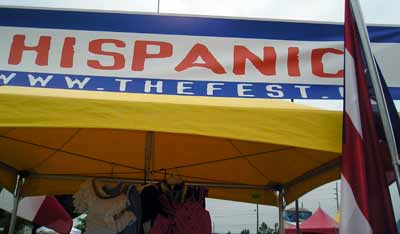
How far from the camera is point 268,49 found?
11.1 ft

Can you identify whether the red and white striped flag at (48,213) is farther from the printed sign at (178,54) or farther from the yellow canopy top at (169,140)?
the printed sign at (178,54)

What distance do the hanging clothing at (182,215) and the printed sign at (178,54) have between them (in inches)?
33.9

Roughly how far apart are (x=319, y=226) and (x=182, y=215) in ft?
34.5

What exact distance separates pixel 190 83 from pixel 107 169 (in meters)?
1.92

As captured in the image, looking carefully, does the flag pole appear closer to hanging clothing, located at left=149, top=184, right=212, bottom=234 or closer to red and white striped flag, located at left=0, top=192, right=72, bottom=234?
hanging clothing, located at left=149, top=184, right=212, bottom=234

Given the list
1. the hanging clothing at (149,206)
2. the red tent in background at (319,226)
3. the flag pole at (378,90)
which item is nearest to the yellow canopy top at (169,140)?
the flag pole at (378,90)

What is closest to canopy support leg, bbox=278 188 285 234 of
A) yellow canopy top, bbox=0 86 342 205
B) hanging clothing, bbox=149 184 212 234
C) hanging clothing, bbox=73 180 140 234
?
yellow canopy top, bbox=0 86 342 205

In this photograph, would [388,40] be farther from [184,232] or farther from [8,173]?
[8,173]

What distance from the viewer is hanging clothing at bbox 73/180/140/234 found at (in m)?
3.21

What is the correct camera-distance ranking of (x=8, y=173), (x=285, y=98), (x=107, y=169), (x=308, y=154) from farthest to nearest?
(x=107, y=169) → (x=8, y=173) → (x=308, y=154) → (x=285, y=98)

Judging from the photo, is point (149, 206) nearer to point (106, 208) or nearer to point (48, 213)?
point (106, 208)

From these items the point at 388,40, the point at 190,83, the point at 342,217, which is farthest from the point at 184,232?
the point at 388,40

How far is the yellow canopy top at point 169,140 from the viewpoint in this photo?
2.18 m

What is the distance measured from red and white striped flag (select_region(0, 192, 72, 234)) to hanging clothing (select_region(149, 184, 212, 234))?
2.83m
